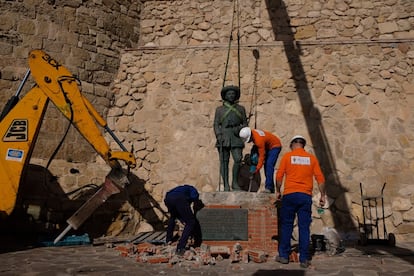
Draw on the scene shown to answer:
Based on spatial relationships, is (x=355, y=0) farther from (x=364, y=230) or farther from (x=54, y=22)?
(x=54, y=22)

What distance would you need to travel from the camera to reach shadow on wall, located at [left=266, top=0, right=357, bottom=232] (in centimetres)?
726

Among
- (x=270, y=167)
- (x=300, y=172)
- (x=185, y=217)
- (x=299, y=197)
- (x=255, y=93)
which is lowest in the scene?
(x=185, y=217)

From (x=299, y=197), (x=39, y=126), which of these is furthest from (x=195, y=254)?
(x=39, y=126)

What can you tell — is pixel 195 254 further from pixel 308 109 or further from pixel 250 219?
pixel 308 109

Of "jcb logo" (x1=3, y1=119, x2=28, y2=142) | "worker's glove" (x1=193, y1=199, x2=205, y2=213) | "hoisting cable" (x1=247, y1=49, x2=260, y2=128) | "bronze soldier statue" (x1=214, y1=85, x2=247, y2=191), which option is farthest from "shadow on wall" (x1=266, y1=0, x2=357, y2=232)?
"jcb logo" (x1=3, y1=119, x2=28, y2=142)

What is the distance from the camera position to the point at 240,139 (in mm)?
6070

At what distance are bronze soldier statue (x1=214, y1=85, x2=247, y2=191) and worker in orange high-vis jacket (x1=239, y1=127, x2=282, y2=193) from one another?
0.30m

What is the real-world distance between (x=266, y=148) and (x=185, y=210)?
1612mm

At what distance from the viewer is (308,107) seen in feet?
25.6

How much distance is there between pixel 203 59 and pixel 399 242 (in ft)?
16.6

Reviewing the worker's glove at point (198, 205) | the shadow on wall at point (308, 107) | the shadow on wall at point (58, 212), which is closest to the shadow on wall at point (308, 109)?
the shadow on wall at point (308, 107)

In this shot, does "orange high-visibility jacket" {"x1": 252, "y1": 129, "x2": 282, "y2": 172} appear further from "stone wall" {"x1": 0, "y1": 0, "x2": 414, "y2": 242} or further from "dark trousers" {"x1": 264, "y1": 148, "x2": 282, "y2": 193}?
"stone wall" {"x1": 0, "y1": 0, "x2": 414, "y2": 242}

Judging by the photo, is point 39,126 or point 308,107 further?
point 308,107

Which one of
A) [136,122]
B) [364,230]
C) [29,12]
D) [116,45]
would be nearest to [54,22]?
[29,12]
